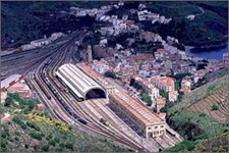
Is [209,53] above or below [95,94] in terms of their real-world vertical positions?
below

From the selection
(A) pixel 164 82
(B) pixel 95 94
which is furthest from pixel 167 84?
(B) pixel 95 94

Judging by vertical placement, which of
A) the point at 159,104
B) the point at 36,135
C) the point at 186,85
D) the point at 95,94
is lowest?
the point at 186,85

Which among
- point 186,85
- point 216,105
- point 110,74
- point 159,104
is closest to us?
point 216,105

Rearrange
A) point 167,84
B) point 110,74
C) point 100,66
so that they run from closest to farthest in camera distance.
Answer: point 167,84 < point 110,74 < point 100,66

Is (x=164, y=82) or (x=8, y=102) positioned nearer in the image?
(x=8, y=102)

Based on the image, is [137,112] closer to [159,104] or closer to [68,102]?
[159,104]

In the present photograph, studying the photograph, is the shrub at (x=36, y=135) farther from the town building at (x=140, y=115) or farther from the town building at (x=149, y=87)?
the town building at (x=149, y=87)

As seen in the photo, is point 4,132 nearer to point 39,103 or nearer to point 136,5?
point 39,103
